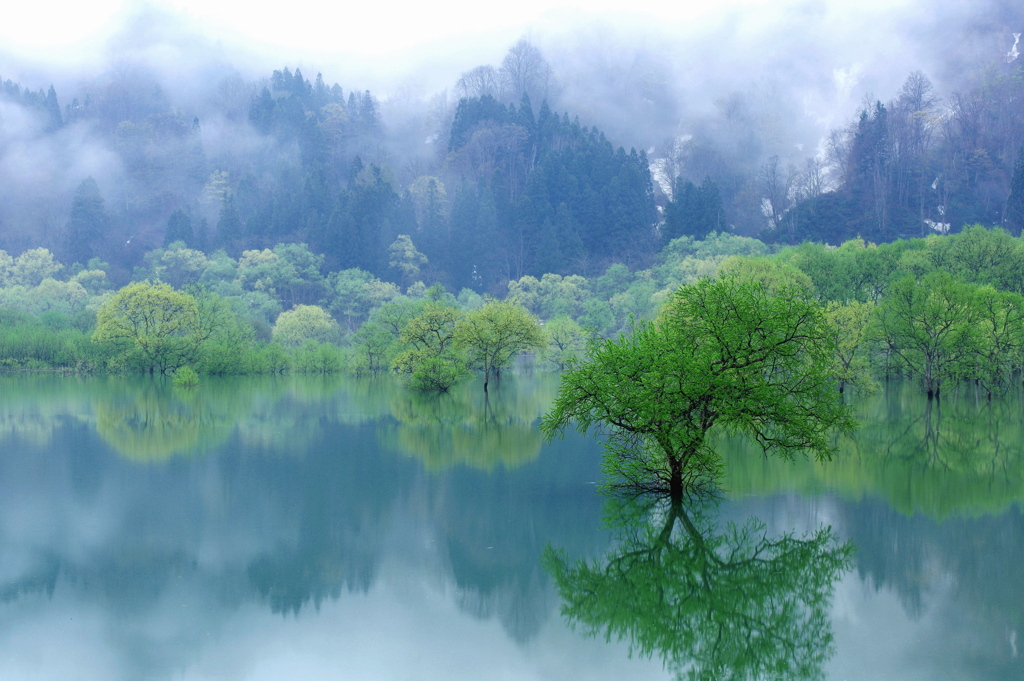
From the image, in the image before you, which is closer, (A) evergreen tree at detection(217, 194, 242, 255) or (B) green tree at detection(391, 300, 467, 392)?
(B) green tree at detection(391, 300, 467, 392)

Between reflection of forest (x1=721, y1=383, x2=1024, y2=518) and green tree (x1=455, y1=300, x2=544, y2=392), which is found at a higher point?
green tree (x1=455, y1=300, x2=544, y2=392)

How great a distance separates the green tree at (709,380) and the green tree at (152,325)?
53821mm

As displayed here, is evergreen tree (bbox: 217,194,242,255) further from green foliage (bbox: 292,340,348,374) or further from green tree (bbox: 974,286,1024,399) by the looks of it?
green tree (bbox: 974,286,1024,399)

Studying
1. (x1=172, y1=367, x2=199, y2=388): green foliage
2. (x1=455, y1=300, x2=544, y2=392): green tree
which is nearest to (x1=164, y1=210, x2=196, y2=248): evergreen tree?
(x1=172, y1=367, x2=199, y2=388): green foliage

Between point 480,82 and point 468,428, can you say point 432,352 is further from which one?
point 480,82

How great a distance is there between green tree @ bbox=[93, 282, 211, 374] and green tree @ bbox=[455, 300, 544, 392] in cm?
2497

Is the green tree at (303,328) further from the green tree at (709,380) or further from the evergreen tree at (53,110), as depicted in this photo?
the evergreen tree at (53,110)

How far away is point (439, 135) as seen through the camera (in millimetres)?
173500

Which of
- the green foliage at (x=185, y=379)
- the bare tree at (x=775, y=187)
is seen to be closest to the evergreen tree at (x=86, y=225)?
the green foliage at (x=185, y=379)

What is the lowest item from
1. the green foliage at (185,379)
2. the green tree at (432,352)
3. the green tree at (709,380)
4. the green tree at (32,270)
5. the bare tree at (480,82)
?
the green tree at (709,380)

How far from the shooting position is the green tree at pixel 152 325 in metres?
63.8

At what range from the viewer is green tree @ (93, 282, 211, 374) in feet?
209

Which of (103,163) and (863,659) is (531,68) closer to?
(103,163)

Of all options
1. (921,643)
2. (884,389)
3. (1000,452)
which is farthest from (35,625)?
(884,389)
